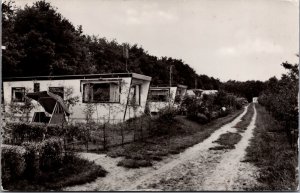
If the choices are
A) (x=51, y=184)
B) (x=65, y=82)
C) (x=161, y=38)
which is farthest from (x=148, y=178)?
(x=65, y=82)

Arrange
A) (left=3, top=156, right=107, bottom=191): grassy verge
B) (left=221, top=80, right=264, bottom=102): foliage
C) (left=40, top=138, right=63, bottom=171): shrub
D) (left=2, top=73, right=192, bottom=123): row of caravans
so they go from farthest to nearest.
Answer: (left=221, top=80, right=264, bottom=102): foliage, (left=2, top=73, right=192, bottom=123): row of caravans, (left=40, top=138, right=63, bottom=171): shrub, (left=3, top=156, right=107, bottom=191): grassy verge

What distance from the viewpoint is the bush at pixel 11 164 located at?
7.56m

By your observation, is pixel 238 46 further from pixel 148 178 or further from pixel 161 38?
pixel 148 178

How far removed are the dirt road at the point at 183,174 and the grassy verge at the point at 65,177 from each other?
8.5 inches

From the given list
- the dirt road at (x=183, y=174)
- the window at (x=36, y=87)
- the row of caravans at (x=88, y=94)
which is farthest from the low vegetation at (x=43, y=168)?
the window at (x=36, y=87)

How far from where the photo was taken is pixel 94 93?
2075cm

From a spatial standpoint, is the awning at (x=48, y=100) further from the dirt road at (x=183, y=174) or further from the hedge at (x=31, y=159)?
the hedge at (x=31, y=159)

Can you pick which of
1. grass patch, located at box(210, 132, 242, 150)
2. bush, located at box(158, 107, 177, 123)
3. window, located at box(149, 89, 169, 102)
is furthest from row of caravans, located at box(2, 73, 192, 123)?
window, located at box(149, 89, 169, 102)

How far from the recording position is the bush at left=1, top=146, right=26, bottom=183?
7558 millimetres

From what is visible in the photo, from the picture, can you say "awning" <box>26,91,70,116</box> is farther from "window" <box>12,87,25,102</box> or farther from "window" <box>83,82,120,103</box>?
"window" <box>12,87,25,102</box>

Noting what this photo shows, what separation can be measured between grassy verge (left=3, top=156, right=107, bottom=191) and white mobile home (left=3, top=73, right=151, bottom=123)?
32.5 feet

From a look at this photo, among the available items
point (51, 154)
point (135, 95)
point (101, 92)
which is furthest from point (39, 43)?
point (51, 154)

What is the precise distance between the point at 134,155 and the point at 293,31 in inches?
222

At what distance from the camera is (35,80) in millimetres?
21609
